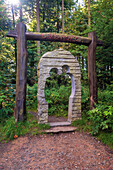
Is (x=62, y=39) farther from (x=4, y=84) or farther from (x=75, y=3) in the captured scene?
(x=75, y=3)

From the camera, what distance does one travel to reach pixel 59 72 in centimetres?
488

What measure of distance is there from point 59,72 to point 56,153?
2.71 meters

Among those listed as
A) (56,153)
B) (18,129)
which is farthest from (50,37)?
(56,153)

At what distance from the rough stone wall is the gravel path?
900mm

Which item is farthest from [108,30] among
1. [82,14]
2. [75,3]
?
[75,3]

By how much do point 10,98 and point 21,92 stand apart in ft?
3.87

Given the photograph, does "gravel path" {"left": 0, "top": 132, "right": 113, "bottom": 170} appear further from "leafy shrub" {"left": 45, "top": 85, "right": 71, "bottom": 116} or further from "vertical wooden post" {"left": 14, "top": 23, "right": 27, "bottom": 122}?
"leafy shrub" {"left": 45, "top": 85, "right": 71, "bottom": 116}

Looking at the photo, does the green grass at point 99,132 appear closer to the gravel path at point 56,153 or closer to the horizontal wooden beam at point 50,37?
the gravel path at point 56,153

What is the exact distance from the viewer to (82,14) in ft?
42.6

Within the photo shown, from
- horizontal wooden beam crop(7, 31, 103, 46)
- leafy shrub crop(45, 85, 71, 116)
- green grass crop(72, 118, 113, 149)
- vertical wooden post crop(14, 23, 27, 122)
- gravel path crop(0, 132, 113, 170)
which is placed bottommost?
gravel path crop(0, 132, 113, 170)

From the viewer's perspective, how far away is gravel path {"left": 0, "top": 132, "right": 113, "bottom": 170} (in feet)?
9.45

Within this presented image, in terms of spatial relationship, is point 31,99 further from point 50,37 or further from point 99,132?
point 99,132

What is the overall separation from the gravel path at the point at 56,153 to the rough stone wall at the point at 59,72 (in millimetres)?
900

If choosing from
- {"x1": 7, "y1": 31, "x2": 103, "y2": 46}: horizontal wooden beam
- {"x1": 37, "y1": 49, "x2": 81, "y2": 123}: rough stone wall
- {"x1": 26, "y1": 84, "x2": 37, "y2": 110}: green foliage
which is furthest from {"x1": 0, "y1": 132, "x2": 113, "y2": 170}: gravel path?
{"x1": 7, "y1": 31, "x2": 103, "y2": 46}: horizontal wooden beam
